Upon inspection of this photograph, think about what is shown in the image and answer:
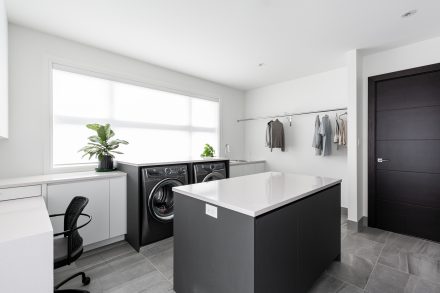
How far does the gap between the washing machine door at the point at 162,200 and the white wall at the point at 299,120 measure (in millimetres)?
2636

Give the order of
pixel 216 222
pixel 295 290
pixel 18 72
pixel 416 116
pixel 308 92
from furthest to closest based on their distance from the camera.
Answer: pixel 308 92 → pixel 416 116 → pixel 18 72 → pixel 295 290 → pixel 216 222

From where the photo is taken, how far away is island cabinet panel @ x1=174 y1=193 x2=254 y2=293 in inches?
46.5

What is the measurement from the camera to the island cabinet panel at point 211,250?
1.18m

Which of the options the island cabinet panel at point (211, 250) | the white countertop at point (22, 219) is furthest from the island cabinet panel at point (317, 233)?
the white countertop at point (22, 219)

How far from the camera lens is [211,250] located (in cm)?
137

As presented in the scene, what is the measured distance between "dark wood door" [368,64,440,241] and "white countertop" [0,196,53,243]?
153 inches

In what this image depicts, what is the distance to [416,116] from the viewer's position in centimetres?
283

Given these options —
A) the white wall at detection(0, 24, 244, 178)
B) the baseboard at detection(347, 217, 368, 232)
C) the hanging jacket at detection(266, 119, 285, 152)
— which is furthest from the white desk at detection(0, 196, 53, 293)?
the hanging jacket at detection(266, 119, 285, 152)

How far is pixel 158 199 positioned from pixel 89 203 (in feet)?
2.51

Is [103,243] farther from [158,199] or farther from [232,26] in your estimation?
[232,26]

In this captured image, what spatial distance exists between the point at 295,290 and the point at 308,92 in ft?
12.0

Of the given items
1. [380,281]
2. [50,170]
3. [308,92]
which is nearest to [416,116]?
[308,92]

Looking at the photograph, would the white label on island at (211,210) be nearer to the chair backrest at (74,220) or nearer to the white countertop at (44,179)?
Result: the chair backrest at (74,220)

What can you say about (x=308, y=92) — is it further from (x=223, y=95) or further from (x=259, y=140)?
(x=223, y=95)
